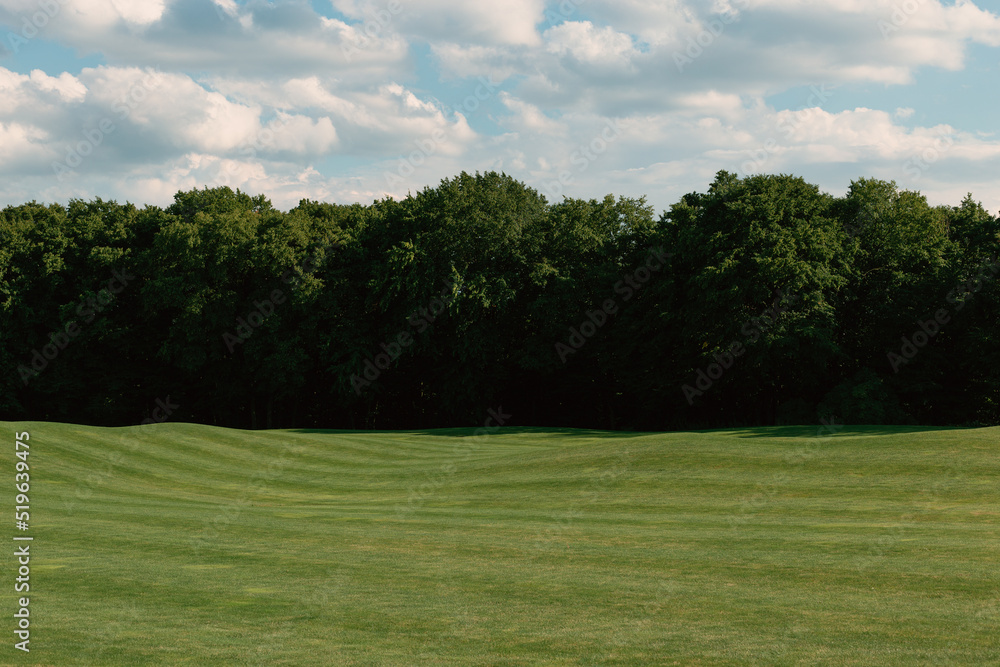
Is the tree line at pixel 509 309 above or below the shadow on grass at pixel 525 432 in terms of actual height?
above

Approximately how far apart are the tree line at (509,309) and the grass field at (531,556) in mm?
20018

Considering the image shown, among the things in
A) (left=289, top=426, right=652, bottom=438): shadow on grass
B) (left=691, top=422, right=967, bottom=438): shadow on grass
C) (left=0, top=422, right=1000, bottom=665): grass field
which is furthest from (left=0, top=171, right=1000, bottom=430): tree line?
(left=0, top=422, right=1000, bottom=665): grass field

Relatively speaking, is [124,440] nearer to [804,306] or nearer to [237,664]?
[237,664]

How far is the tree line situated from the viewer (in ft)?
159

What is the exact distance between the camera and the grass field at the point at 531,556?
9.70 metres

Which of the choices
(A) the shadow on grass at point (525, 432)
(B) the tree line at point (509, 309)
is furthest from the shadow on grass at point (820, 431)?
(B) the tree line at point (509, 309)

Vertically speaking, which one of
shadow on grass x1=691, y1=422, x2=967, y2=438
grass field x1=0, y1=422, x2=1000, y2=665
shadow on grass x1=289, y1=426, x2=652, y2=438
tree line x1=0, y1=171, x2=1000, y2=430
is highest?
tree line x1=0, y1=171, x2=1000, y2=430

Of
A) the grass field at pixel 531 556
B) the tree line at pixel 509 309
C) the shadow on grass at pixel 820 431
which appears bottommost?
the grass field at pixel 531 556

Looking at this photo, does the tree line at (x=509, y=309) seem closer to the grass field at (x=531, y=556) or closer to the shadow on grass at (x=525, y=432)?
the shadow on grass at (x=525, y=432)

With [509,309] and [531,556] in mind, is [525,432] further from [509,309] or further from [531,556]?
[531,556]

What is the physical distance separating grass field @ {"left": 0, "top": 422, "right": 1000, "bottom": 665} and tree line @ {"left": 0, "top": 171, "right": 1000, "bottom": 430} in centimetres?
2002

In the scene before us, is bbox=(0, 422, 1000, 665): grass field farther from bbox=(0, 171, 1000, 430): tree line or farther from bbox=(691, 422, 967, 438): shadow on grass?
bbox=(0, 171, 1000, 430): tree line

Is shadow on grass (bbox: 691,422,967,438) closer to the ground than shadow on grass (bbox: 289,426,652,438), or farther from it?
farther from it

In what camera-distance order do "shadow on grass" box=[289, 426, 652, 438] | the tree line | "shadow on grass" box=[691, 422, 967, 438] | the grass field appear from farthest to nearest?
the tree line, "shadow on grass" box=[289, 426, 652, 438], "shadow on grass" box=[691, 422, 967, 438], the grass field
